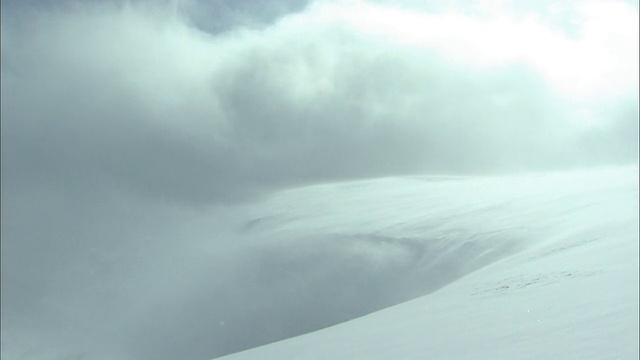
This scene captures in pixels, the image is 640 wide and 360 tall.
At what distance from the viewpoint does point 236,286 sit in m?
17.3

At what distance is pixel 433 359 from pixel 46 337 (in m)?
15.7

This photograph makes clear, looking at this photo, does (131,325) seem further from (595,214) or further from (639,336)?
(639,336)

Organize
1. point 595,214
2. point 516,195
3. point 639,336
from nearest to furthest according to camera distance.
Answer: point 639,336 → point 595,214 → point 516,195

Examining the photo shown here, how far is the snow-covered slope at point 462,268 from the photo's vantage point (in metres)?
6.32

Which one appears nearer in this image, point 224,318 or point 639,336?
point 639,336

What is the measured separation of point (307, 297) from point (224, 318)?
86.4 inches

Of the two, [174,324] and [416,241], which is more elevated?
[416,241]

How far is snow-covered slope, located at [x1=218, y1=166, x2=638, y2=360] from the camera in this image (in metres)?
6.32

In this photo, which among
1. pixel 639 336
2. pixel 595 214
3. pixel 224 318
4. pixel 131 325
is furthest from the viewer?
pixel 131 325

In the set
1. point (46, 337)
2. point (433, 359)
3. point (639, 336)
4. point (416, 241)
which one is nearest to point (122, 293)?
point (46, 337)

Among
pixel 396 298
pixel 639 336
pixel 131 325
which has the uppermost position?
pixel 131 325

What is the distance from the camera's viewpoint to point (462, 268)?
14.3 meters

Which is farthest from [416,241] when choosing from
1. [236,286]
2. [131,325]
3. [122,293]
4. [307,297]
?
[122,293]

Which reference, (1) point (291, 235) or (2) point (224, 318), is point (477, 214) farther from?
(2) point (224, 318)
